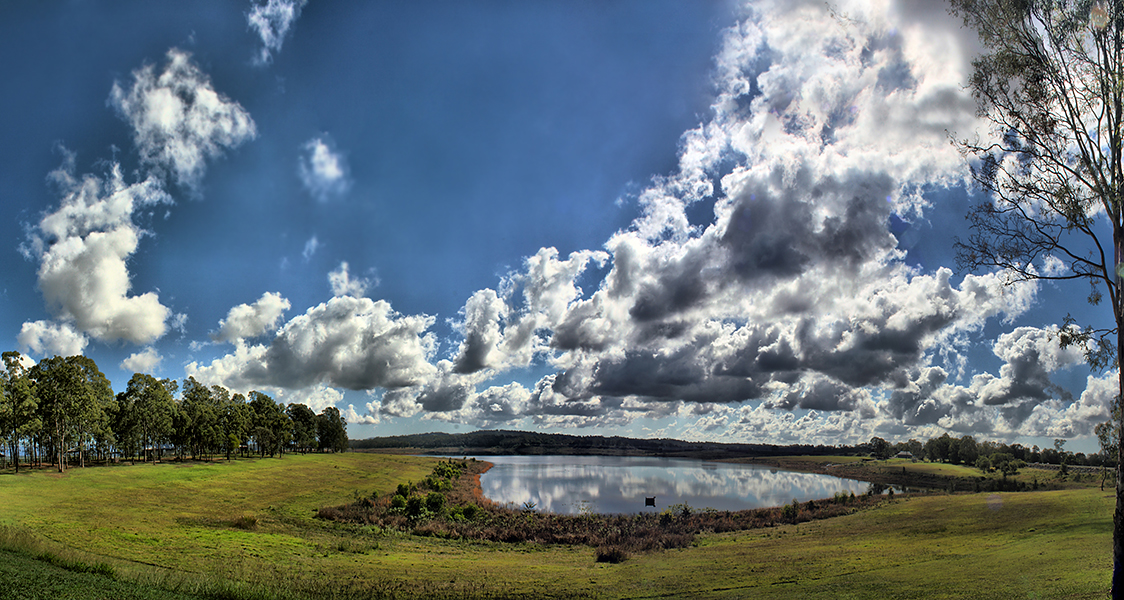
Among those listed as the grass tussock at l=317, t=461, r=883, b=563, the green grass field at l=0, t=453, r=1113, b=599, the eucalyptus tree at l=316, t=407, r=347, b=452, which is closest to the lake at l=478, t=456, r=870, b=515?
the grass tussock at l=317, t=461, r=883, b=563

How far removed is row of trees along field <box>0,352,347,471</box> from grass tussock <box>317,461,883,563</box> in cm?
3161

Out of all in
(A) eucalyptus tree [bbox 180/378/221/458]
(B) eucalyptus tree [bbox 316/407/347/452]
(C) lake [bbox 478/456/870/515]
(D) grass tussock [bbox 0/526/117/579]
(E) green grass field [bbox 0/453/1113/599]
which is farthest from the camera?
(B) eucalyptus tree [bbox 316/407/347/452]

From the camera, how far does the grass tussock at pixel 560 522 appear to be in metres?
33.4

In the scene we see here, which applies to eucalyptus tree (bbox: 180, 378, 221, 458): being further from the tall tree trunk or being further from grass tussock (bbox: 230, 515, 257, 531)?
the tall tree trunk

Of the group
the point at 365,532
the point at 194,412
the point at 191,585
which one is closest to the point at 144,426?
the point at 194,412

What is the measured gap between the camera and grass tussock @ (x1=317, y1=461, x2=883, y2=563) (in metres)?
33.4

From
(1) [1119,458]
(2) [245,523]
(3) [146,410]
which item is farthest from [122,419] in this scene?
(1) [1119,458]

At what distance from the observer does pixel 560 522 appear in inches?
1702

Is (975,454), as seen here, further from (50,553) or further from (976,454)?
(50,553)

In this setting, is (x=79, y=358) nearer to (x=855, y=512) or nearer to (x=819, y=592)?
(x=819, y=592)

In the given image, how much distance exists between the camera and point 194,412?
81.2 m

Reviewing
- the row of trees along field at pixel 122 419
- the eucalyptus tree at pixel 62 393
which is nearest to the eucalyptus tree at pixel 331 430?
the row of trees along field at pixel 122 419

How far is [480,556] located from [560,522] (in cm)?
1729

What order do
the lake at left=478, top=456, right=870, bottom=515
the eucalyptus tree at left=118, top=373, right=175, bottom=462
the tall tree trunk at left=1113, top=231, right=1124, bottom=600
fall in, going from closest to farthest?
the tall tree trunk at left=1113, top=231, right=1124, bottom=600
the lake at left=478, top=456, right=870, bottom=515
the eucalyptus tree at left=118, top=373, right=175, bottom=462
